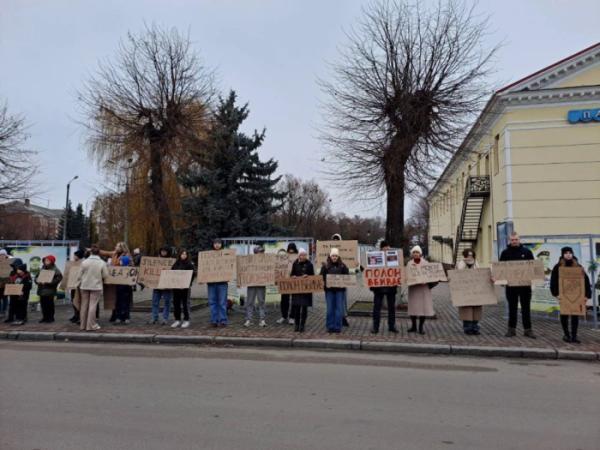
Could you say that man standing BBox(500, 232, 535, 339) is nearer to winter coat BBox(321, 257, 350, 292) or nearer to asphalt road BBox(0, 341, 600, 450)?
asphalt road BBox(0, 341, 600, 450)

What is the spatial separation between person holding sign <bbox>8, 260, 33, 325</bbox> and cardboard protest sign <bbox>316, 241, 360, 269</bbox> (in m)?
7.54

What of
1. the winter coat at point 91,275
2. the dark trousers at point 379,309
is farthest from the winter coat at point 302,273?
the winter coat at point 91,275

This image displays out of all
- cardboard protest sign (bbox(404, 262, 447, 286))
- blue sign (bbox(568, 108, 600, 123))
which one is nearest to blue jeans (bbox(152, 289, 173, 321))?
cardboard protest sign (bbox(404, 262, 447, 286))

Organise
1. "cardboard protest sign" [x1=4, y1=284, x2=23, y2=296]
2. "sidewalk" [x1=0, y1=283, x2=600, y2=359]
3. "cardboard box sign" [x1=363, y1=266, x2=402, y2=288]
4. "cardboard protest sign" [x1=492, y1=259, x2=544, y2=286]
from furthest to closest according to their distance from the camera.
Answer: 1. "cardboard protest sign" [x1=4, y1=284, x2=23, y2=296]
2. "cardboard box sign" [x1=363, y1=266, x2=402, y2=288]
3. "cardboard protest sign" [x1=492, y1=259, x2=544, y2=286]
4. "sidewalk" [x1=0, y1=283, x2=600, y2=359]

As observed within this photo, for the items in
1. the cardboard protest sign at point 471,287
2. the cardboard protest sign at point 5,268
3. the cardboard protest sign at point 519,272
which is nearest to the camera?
the cardboard protest sign at point 519,272

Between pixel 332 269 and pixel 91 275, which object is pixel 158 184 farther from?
pixel 332 269

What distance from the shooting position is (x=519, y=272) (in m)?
9.53

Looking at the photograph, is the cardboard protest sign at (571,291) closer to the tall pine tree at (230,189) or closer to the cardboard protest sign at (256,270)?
the cardboard protest sign at (256,270)

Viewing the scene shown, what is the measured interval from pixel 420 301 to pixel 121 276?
721 cm

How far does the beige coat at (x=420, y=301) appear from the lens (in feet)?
32.6

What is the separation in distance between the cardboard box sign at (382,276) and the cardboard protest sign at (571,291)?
331 cm

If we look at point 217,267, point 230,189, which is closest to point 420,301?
point 217,267

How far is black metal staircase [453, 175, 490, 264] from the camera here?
26.5m

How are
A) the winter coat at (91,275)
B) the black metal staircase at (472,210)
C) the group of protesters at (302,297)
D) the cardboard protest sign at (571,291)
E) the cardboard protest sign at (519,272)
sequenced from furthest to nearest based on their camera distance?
the black metal staircase at (472,210)
the winter coat at (91,275)
the group of protesters at (302,297)
the cardboard protest sign at (519,272)
the cardboard protest sign at (571,291)
